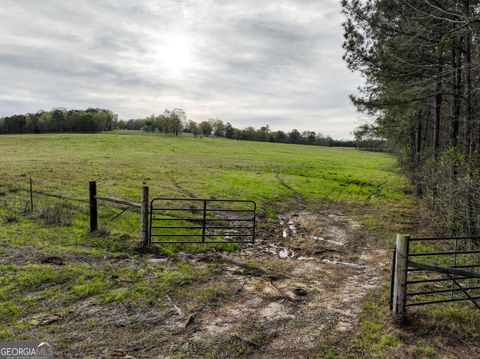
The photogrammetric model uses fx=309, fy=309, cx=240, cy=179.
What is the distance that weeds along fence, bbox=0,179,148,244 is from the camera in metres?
11.1

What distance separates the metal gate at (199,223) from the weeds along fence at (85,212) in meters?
0.75

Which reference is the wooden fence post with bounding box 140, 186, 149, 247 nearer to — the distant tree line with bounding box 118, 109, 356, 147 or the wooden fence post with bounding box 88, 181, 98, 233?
the wooden fence post with bounding box 88, 181, 98, 233

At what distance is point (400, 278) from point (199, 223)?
386 inches

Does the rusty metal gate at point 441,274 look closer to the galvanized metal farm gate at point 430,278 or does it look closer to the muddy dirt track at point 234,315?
the galvanized metal farm gate at point 430,278

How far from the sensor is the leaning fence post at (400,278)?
6195mm

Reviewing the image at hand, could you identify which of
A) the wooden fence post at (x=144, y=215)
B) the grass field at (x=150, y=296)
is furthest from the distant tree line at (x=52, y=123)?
the wooden fence post at (x=144, y=215)

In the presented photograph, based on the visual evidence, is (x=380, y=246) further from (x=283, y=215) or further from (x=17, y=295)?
(x=17, y=295)

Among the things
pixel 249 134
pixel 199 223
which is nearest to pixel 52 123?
pixel 249 134

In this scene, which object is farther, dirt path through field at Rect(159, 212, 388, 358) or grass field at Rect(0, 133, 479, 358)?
dirt path through field at Rect(159, 212, 388, 358)

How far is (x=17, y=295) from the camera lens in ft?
22.6

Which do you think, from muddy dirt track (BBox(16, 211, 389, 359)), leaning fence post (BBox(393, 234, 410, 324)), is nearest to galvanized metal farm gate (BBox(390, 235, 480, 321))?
leaning fence post (BBox(393, 234, 410, 324))

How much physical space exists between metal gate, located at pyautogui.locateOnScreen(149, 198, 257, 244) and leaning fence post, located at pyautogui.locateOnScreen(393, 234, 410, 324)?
475 cm

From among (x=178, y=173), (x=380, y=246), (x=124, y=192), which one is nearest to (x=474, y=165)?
(x=380, y=246)

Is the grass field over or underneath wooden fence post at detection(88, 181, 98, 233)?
underneath
